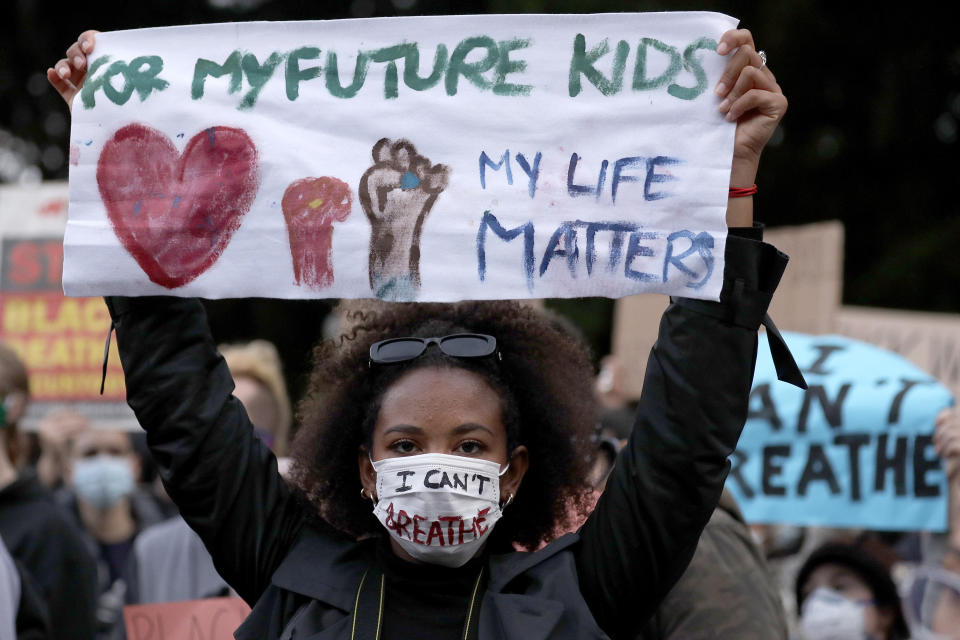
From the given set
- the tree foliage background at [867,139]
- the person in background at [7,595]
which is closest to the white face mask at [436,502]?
the person in background at [7,595]

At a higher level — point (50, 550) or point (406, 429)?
point (406, 429)

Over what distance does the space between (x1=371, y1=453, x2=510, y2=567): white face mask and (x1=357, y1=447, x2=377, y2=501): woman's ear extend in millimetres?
95

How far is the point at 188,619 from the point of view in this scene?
323cm

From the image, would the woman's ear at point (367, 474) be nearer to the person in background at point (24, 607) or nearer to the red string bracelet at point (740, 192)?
the red string bracelet at point (740, 192)

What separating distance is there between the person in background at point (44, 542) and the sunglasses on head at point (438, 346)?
1.97m

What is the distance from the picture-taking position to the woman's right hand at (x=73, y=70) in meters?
2.53

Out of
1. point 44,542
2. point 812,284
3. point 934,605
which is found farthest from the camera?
point 812,284

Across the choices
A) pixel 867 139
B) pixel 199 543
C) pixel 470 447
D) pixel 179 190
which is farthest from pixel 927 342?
pixel 867 139

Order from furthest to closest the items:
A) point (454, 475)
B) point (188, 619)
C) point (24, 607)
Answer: point (24, 607)
point (188, 619)
point (454, 475)

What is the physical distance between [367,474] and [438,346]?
0.94 ft

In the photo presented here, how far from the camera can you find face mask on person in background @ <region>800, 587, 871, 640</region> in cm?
424

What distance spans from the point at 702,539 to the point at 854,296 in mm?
8749

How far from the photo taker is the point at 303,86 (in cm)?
248

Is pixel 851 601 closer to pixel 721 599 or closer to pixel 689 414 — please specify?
pixel 721 599
